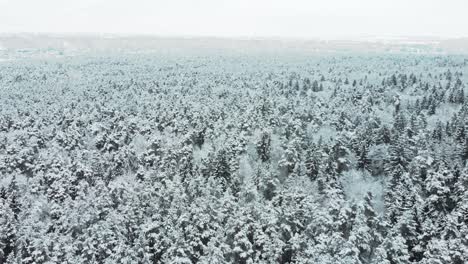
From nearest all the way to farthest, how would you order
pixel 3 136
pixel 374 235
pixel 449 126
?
pixel 374 235 → pixel 449 126 → pixel 3 136

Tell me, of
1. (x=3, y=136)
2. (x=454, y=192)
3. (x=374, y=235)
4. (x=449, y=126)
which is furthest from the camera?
(x=3, y=136)

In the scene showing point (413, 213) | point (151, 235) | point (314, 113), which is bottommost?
point (151, 235)

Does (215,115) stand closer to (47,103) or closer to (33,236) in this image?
(33,236)

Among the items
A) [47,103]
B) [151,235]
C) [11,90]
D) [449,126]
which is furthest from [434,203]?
[11,90]

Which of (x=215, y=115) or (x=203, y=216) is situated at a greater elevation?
(x=215, y=115)

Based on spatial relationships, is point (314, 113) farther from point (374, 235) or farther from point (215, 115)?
point (374, 235)

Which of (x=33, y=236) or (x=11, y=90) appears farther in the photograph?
(x=11, y=90)

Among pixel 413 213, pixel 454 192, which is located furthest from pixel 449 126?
pixel 413 213
